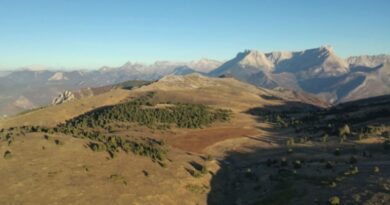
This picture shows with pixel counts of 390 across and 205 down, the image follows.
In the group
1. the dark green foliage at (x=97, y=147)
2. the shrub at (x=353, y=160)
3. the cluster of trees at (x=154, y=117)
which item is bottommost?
the cluster of trees at (x=154, y=117)

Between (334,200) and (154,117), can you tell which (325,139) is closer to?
(334,200)

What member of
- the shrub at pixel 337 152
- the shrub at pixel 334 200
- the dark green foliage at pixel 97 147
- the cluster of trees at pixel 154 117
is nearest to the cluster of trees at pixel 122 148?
the dark green foliage at pixel 97 147

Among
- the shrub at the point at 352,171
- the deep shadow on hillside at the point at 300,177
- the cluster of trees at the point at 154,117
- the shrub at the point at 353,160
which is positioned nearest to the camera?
the deep shadow on hillside at the point at 300,177

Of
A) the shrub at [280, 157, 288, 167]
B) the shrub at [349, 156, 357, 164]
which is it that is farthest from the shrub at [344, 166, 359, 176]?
the shrub at [280, 157, 288, 167]

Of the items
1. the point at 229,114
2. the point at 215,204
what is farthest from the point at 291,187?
the point at 229,114

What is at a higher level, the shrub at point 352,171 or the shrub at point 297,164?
the shrub at point 352,171

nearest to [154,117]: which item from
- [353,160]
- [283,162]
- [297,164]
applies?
[283,162]

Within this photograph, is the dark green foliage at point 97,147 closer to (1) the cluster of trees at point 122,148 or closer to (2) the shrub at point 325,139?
(1) the cluster of trees at point 122,148

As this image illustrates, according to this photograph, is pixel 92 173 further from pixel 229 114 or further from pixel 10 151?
pixel 229 114

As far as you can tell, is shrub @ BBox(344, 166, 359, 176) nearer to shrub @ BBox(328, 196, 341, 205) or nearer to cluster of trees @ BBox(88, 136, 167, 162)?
shrub @ BBox(328, 196, 341, 205)
